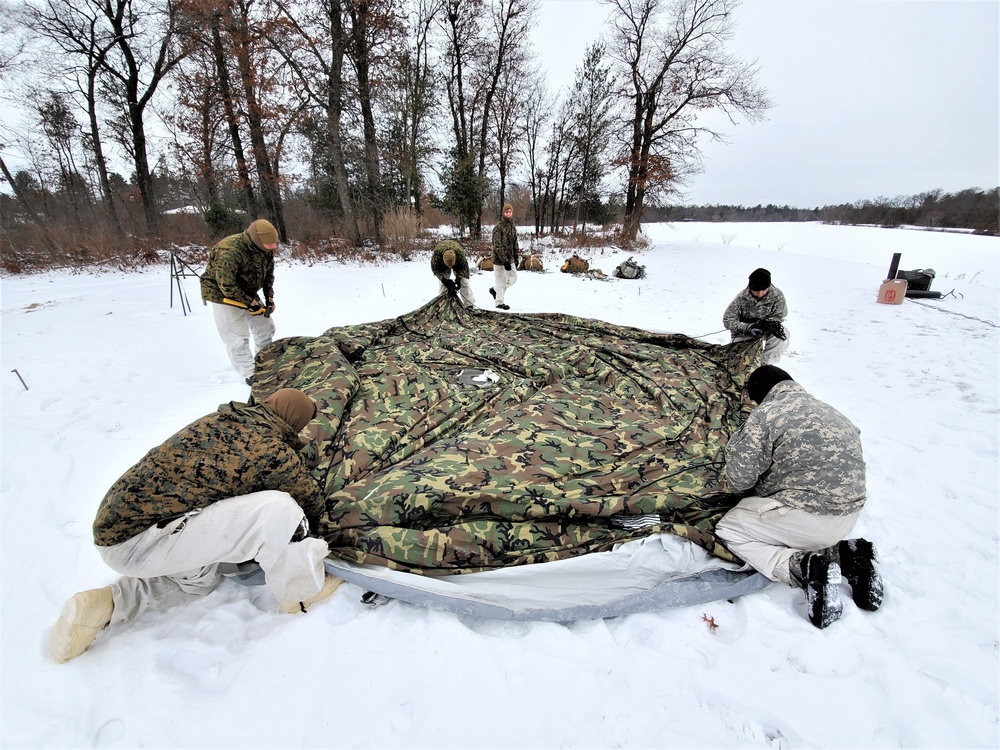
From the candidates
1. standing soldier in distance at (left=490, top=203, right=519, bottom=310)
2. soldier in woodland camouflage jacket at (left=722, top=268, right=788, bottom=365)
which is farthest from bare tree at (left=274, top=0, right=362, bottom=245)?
soldier in woodland camouflage jacket at (left=722, top=268, right=788, bottom=365)

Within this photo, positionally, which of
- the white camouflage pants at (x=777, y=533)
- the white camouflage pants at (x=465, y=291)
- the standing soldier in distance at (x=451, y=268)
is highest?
the standing soldier in distance at (x=451, y=268)

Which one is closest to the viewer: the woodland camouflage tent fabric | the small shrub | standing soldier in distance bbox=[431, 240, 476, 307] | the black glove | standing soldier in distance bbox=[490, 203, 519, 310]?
the woodland camouflage tent fabric

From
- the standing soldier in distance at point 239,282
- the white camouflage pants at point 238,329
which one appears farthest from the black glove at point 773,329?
the white camouflage pants at point 238,329

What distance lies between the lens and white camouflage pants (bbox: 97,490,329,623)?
1434 millimetres

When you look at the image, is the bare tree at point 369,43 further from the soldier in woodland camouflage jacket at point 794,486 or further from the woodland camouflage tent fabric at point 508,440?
the soldier in woodland camouflage jacket at point 794,486

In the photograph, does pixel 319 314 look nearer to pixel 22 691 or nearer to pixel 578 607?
pixel 22 691

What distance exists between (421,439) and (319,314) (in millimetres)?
4183

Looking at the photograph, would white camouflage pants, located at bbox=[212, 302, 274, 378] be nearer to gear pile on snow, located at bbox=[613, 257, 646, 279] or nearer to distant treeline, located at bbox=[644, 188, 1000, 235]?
gear pile on snow, located at bbox=[613, 257, 646, 279]

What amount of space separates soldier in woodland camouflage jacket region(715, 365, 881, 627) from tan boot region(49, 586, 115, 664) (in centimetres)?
245

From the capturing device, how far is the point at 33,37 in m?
9.95

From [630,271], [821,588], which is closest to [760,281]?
[821,588]

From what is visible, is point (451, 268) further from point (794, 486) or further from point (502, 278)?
point (794, 486)

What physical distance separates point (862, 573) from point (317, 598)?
7.19 ft

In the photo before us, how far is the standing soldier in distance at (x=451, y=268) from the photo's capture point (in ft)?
14.6
